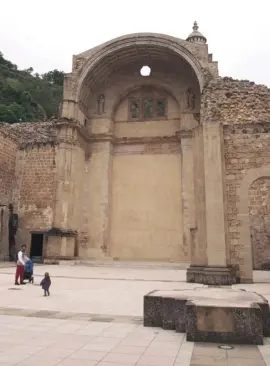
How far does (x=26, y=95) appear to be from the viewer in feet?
175

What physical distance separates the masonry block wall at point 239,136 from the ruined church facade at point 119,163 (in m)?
6.75

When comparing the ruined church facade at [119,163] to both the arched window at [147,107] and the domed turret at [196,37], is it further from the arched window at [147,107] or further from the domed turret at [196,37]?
the domed turret at [196,37]

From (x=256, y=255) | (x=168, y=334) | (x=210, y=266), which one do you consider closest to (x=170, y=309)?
(x=168, y=334)

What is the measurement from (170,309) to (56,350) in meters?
1.75

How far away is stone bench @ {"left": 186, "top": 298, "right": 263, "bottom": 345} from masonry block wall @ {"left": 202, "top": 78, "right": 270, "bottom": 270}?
23.3ft

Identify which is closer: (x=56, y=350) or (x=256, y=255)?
(x=56, y=350)

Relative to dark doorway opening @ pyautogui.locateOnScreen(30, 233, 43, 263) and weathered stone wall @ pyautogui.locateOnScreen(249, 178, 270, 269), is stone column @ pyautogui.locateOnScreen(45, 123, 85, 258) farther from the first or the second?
weathered stone wall @ pyautogui.locateOnScreen(249, 178, 270, 269)

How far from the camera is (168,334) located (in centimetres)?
449

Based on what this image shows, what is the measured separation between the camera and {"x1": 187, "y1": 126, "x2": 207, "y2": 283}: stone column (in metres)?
11.0

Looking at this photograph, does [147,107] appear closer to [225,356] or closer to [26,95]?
[225,356]

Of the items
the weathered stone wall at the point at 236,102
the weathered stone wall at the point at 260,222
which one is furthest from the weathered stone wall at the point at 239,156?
the weathered stone wall at the point at 260,222

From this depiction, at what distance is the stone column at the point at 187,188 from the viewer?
64.6ft

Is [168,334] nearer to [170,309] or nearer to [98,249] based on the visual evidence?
[170,309]

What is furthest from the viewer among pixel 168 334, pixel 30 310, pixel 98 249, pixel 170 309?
pixel 98 249
